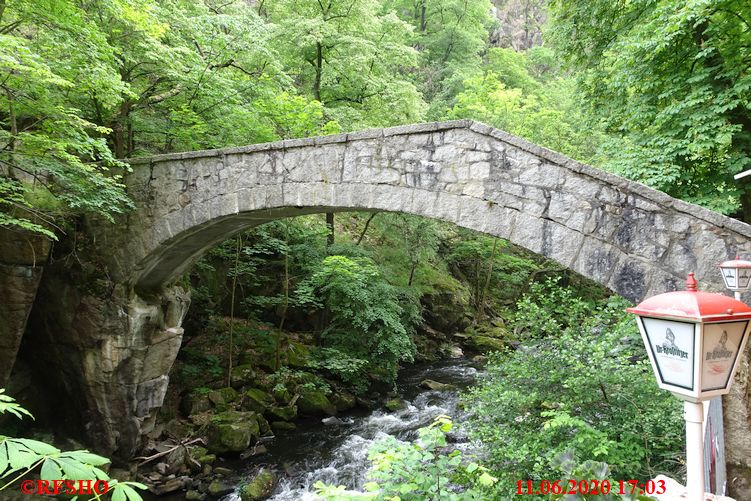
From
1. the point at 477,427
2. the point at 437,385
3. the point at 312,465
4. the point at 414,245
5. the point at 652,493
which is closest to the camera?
the point at 652,493

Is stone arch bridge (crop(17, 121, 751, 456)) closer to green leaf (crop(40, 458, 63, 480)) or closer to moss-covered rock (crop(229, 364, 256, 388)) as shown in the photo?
moss-covered rock (crop(229, 364, 256, 388))

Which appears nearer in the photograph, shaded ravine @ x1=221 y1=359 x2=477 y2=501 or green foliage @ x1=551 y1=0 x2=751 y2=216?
green foliage @ x1=551 y1=0 x2=751 y2=216

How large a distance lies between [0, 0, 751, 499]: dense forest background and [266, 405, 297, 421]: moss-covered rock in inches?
1.5

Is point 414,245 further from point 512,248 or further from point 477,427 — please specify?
point 477,427

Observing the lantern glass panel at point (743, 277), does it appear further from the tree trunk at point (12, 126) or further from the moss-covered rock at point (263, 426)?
the moss-covered rock at point (263, 426)

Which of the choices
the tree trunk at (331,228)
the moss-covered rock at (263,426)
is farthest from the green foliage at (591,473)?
the tree trunk at (331,228)

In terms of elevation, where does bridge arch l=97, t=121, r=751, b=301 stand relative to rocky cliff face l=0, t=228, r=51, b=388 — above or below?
above

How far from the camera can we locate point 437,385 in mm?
9469

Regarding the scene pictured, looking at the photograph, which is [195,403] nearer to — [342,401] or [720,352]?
[342,401]

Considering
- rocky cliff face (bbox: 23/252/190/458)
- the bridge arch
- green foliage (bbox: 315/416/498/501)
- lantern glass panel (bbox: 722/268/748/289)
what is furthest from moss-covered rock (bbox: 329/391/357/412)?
lantern glass panel (bbox: 722/268/748/289)

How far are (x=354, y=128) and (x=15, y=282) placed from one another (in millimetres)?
6190

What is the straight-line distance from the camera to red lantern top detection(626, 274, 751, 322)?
1.42 m

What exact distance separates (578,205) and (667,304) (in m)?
2.11

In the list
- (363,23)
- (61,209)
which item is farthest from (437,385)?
(363,23)
